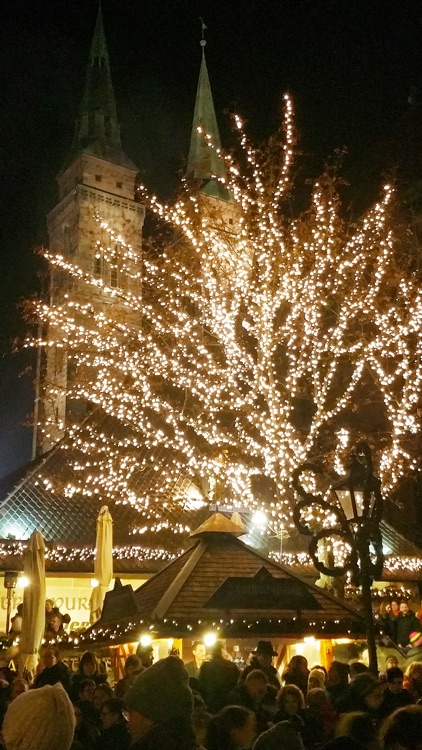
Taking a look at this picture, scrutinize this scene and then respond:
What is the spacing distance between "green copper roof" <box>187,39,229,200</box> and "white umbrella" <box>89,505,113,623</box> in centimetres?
2305

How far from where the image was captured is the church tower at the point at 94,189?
105 ft

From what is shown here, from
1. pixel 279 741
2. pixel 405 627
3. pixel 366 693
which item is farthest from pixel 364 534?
pixel 405 627

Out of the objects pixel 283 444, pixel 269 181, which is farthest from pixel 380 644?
pixel 269 181

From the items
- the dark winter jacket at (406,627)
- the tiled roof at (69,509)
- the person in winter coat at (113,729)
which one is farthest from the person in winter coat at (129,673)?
the tiled roof at (69,509)

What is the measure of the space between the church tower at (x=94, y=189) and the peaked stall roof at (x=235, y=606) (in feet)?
67.4

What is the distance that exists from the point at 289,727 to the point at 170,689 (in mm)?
723

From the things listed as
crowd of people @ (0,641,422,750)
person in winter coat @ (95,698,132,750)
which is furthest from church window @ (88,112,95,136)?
person in winter coat @ (95,698,132,750)

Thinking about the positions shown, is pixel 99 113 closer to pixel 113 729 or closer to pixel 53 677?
pixel 53 677

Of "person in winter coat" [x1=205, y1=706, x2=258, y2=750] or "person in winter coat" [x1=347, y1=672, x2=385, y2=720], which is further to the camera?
"person in winter coat" [x1=347, y1=672, x2=385, y2=720]

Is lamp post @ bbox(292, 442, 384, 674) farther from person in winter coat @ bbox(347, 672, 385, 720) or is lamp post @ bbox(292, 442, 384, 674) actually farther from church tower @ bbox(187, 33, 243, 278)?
church tower @ bbox(187, 33, 243, 278)

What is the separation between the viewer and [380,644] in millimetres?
11750

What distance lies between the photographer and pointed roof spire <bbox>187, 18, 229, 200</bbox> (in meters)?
36.5

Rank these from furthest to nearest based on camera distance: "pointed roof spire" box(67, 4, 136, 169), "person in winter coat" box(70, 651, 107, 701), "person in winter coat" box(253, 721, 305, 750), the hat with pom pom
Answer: "pointed roof spire" box(67, 4, 136, 169) < "person in winter coat" box(70, 651, 107, 701) < "person in winter coat" box(253, 721, 305, 750) < the hat with pom pom

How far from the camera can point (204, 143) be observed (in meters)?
37.0
